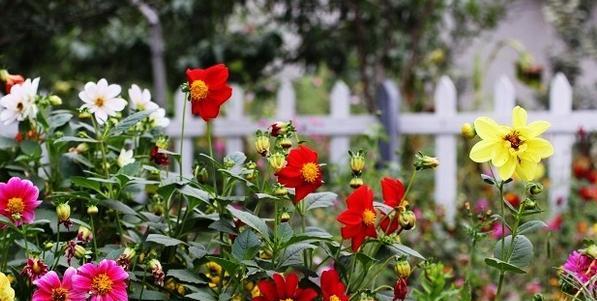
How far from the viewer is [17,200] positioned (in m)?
1.12

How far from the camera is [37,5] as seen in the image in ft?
9.74

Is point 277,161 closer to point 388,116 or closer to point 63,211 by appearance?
point 63,211

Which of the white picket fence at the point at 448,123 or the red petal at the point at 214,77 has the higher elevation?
the red petal at the point at 214,77

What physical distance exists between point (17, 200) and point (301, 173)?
36cm

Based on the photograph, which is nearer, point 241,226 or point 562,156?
point 241,226

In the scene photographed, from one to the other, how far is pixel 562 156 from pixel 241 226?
8.84ft

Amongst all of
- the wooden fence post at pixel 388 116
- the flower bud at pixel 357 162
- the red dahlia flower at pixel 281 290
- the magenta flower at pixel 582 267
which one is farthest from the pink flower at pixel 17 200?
the wooden fence post at pixel 388 116

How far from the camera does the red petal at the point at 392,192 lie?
3.85 ft

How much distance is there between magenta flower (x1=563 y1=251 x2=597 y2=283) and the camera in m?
1.21

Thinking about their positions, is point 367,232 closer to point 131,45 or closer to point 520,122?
point 520,122

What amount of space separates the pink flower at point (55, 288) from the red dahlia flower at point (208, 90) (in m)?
0.28

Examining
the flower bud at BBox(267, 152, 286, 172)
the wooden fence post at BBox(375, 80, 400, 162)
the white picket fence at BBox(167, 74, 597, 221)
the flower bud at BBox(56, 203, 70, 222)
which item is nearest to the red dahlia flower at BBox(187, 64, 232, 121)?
the flower bud at BBox(267, 152, 286, 172)

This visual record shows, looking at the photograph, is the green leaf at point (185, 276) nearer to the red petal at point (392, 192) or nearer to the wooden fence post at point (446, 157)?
the red petal at point (392, 192)

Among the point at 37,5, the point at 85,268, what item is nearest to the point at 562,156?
the point at 37,5
